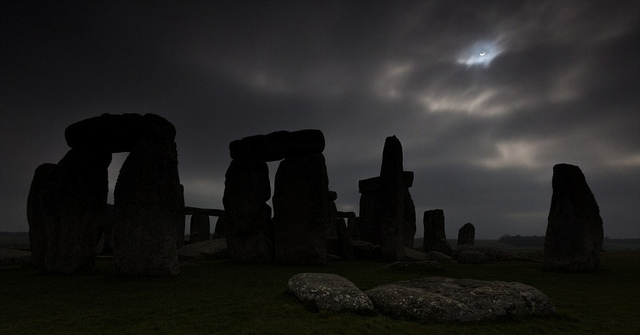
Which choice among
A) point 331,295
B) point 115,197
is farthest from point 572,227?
point 115,197

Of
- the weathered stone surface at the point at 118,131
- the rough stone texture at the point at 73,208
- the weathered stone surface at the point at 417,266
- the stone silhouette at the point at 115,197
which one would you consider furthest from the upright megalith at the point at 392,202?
the rough stone texture at the point at 73,208

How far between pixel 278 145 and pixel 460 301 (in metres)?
11.3

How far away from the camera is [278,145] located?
1606cm

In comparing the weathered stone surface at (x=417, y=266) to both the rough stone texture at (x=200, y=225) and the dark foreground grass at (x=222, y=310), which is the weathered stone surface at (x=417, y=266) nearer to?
the dark foreground grass at (x=222, y=310)

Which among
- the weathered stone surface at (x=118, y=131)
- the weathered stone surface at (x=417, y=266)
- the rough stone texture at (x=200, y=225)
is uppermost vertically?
the weathered stone surface at (x=118, y=131)

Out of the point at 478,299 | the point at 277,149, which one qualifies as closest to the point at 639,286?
the point at 478,299

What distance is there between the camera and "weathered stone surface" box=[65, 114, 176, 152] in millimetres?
11039

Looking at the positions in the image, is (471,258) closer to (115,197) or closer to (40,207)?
(115,197)

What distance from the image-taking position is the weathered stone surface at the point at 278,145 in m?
15.5

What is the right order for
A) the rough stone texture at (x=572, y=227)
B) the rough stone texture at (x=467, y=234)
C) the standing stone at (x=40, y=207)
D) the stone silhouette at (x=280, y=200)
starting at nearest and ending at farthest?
the standing stone at (x=40, y=207) → the rough stone texture at (x=572, y=227) → the stone silhouette at (x=280, y=200) → the rough stone texture at (x=467, y=234)

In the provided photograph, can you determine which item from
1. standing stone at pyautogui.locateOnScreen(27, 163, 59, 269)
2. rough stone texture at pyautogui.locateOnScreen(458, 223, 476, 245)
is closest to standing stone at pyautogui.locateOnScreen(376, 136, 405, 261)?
standing stone at pyautogui.locateOnScreen(27, 163, 59, 269)

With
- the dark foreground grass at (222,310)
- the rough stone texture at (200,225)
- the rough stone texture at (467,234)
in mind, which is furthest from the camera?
the rough stone texture at (200,225)

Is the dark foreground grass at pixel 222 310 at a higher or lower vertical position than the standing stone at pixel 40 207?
lower

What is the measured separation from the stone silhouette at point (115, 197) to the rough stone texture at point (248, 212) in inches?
211
